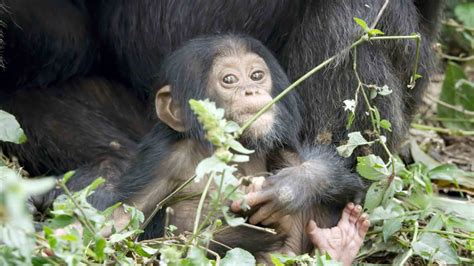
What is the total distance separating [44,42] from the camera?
545cm

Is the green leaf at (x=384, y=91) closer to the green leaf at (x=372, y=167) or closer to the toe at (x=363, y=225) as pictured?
the green leaf at (x=372, y=167)

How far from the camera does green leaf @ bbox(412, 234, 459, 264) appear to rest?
180 inches

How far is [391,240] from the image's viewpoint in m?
4.91

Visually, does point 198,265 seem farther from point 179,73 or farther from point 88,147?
point 88,147

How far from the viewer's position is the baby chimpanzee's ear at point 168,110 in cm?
464

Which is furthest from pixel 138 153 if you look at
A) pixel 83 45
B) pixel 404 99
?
pixel 404 99

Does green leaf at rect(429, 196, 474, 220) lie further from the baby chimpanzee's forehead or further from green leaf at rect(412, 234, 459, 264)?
the baby chimpanzee's forehead

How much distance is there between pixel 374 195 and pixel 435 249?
340mm

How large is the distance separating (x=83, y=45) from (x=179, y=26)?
533mm

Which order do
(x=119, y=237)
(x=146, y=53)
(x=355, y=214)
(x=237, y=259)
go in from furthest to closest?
(x=146, y=53), (x=355, y=214), (x=237, y=259), (x=119, y=237)

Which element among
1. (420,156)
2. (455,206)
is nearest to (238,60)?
(455,206)

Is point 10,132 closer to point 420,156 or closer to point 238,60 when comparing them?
point 238,60

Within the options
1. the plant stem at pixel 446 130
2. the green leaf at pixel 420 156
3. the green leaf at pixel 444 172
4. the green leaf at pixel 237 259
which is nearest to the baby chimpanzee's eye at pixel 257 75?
the green leaf at pixel 237 259

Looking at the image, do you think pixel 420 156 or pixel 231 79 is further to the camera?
pixel 420 156
